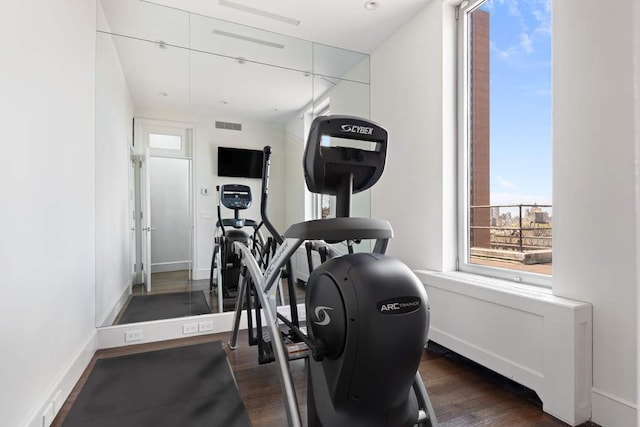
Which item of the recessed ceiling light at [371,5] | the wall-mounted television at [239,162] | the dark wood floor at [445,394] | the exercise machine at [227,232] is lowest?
the dark wood floor at [445,394]

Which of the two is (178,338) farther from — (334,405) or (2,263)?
(334,405)

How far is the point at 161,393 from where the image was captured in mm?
1947

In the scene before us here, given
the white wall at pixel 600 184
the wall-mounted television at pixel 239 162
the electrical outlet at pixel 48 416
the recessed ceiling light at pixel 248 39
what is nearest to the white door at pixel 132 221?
the wall-mounted television at pixel 239 162

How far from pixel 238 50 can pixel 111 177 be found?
1.88 m

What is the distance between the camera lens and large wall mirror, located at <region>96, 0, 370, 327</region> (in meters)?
2.95

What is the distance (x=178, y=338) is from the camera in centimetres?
288

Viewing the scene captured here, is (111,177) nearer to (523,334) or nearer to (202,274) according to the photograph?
(202,274)

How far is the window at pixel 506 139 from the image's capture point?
217cm

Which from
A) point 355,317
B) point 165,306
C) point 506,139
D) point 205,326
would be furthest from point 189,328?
point 506,139

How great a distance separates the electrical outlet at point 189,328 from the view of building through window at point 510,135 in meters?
2.62

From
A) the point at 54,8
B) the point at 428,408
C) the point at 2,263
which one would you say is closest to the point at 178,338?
the point at 2,263

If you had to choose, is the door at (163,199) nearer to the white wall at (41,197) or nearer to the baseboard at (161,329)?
the baseboard at (161,329)

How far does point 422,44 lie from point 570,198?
2.06 metres

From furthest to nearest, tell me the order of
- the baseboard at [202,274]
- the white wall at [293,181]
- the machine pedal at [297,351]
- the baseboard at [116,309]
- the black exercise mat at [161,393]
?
the white wall at [293,181] → the baseboard at [202,274] → the baseboard at [116,309] → the black exercise mat at [161,393] → the machine pedal at [297,351]
